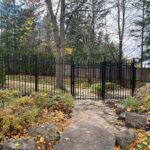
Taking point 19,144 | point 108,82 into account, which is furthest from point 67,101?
point 108,82

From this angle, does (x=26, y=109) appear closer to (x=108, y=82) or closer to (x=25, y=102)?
(x=25, y=102)

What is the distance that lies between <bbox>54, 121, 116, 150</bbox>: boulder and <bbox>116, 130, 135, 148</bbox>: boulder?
135mm

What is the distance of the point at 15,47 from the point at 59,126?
74.9ft

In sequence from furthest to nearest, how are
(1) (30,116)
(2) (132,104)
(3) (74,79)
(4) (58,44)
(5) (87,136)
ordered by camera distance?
1. (4) (58,44)
2. (3) (74,79)
3. (2) (132,104)
4. (1) (30,116)
5. (5) (87,136)

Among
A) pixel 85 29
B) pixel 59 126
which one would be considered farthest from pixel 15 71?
pixel 59 126

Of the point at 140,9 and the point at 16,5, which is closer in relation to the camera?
the point at 140,9

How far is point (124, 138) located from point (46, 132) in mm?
1657

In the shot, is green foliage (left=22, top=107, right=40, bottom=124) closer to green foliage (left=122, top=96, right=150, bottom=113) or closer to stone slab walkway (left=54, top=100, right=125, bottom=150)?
stone slab walkway (left=54, top=100, right=125, bottom=150)

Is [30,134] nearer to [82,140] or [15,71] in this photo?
[82,140]

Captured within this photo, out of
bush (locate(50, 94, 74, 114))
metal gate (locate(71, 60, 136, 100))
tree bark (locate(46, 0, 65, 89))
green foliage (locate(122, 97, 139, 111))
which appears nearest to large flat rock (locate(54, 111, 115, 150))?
bush (locate(50, 94, 74, 114))

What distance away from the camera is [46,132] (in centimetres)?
553

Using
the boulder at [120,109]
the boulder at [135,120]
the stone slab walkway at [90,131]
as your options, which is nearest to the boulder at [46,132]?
the stone slab walkway at [90,131]

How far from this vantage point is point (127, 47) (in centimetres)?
2411

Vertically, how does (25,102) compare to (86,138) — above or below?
above
